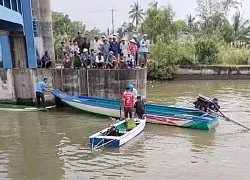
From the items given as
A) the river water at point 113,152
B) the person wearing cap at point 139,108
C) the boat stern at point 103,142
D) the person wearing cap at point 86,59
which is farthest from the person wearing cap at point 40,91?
the boat stern at point 103,142

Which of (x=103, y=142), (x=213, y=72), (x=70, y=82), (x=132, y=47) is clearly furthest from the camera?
(x=213, y=72)

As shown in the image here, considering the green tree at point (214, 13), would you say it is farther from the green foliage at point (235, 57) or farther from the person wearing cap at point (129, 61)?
the person wearing cap at point (129, 61)

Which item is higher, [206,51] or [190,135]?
[206,51]

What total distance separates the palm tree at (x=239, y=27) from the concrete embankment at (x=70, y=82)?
1244 inches

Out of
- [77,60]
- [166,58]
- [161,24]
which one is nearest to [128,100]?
[77,60]

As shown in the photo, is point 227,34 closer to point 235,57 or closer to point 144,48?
point 235,57

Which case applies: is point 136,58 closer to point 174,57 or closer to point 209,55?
point 174,57

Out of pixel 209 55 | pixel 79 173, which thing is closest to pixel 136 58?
pixel 79 173

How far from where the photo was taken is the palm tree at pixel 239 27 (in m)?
49.7

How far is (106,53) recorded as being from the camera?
2061 cm

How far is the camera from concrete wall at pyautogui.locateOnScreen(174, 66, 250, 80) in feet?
121

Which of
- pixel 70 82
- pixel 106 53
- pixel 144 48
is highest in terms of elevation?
pixel 144 48

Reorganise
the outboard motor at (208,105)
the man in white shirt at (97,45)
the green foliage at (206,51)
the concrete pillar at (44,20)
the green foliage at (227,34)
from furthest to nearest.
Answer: the green foliage at (227,34) < the green foliage at (206,51) < the concrete pillar at (44,20) < the man in white shirt at (97,45) < the outboard motor at (208,105)

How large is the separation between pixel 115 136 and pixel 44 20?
12.6 meters
